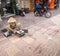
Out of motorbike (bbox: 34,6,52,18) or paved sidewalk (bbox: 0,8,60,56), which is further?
motorbike (bbox: 34,6,52,18)

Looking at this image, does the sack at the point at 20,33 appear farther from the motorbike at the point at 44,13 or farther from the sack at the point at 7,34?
the motorbike at the point at 44,13

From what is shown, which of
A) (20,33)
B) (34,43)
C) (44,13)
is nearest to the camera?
(34,43)

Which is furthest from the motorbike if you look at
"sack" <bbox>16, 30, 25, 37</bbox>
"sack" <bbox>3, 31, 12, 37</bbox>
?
"sack" <bbox>3, 31, 12, 37</bbox>

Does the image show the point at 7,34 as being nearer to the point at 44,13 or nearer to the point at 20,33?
the point at 20,33

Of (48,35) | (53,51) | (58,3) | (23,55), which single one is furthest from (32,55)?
(58,3)

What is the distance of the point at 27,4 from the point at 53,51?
7042 millimetres

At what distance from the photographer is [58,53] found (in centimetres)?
497

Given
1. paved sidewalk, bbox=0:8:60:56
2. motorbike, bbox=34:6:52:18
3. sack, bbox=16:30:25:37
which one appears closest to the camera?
paved sidewalk, bbox=0:8:60:56

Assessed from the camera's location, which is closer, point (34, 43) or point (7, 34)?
point (34, 43)

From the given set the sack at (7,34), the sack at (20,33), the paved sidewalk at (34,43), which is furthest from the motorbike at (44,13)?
the sack at (7,34)

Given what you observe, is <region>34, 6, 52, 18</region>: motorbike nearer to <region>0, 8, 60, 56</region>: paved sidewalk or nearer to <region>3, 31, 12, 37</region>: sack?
<region>0, 8, 60, 56</region>: paved sidewalk

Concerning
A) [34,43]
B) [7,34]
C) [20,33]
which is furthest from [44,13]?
[34,43]

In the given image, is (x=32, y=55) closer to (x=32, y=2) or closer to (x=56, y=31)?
(x=56, y=31)

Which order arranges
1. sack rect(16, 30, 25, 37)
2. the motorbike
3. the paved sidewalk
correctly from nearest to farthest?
the paved sidewalk → sack rect(16, 30, 25, 37) → the motorbike
